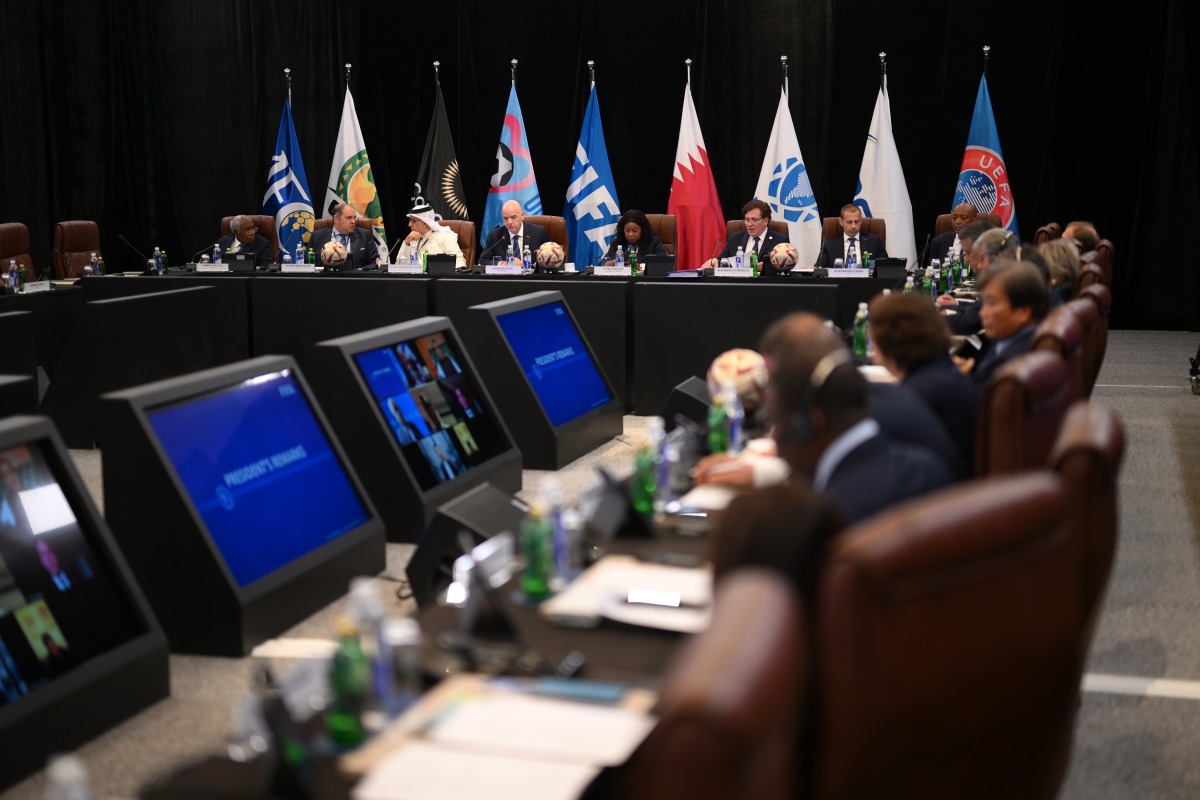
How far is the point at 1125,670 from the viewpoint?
3727 mm

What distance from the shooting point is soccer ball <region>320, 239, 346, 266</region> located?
8.11m

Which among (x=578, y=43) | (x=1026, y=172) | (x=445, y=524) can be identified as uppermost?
(x=578, y=43)

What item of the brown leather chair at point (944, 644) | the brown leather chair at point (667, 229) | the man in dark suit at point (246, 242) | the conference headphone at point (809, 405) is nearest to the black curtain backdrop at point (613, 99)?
the man in dark suit at point (246, 242)

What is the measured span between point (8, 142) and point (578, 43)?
4898 mm

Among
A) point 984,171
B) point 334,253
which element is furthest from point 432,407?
point 984,171

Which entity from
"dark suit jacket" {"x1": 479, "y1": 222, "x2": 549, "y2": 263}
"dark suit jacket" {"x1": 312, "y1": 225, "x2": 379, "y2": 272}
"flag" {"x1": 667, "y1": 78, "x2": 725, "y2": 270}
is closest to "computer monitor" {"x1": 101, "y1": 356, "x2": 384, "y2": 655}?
"dark suit jacket" {"x1": 312, "y1": 225, "x2": 379, "y2": 272}

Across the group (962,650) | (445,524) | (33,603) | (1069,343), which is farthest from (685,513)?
(962,650)

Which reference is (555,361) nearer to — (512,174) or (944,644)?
(944,644)

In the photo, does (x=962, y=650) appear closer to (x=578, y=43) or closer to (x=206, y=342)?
(x=206, y=342)

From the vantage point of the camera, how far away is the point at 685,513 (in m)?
2.89

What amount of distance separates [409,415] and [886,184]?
7341mm

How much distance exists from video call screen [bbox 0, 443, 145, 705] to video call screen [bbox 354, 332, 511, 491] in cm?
140

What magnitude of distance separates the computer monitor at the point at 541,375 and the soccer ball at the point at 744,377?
1.40 meters

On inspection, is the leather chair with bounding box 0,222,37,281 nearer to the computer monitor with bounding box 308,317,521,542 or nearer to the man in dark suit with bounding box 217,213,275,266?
the man in dark suit with bounding box 217,213,275,266
